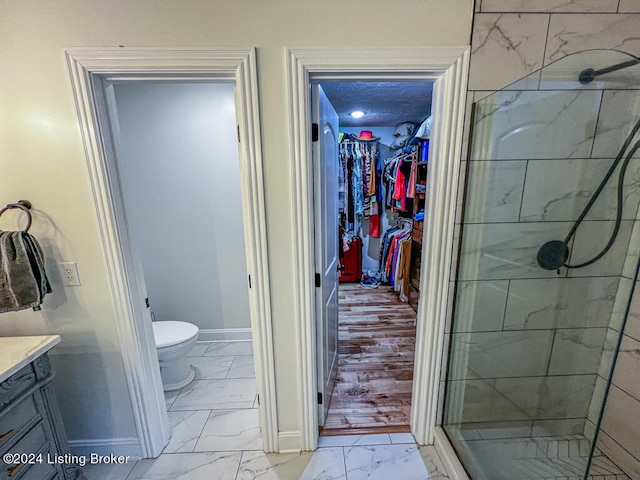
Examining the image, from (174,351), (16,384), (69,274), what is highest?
(69,274)

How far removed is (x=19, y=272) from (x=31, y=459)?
79 centimetres

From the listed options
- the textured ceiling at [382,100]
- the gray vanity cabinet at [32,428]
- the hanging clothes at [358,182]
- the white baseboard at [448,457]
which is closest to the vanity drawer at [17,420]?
the gray vanity cabinet at [32,428]

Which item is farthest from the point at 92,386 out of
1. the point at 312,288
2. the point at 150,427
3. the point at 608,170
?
the point at 608,170

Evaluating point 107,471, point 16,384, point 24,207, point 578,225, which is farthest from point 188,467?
point 578,225

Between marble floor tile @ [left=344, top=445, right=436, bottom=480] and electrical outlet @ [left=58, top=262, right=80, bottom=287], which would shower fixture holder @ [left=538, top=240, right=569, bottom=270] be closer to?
marble floor tile @ [left=344, top=445, right=436, bottom=480]

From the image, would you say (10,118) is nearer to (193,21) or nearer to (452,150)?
(193,21)

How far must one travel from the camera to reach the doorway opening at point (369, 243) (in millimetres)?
1603

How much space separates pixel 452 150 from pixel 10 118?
6.62 ft

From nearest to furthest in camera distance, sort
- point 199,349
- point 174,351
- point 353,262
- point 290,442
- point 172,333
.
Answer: point 290,442
point 174,351
point 172,333
point 199,349
point 353,262

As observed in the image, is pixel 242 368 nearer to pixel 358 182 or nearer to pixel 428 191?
pixel 428 191

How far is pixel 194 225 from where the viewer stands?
94.4 inches

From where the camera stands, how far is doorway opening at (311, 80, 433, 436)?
1.60 m

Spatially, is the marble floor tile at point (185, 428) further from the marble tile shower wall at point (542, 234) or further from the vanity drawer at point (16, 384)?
the marble tile shower wall at point (542, 234)

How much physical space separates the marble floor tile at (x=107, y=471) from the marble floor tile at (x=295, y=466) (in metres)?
0.63
